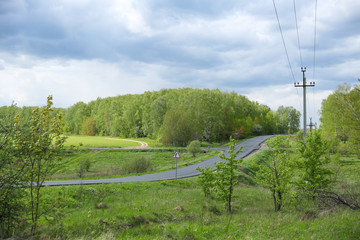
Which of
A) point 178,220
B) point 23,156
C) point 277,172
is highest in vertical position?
point 23,156

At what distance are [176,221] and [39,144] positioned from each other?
7.32 meters

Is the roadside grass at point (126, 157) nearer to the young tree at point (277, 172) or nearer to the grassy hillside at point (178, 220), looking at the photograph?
the grassy hillside at point (178, 220)

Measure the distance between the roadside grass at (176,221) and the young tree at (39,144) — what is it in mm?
1521

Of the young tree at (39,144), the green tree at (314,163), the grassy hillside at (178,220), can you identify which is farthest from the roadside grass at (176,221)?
the green tree at (314,163)

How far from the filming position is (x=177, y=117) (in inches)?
→ 2424

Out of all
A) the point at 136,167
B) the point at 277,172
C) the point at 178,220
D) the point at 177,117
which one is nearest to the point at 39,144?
the point at 178,220

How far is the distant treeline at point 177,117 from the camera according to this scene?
204 ft

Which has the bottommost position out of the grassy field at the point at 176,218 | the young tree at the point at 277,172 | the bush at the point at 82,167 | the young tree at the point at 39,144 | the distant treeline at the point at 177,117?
the bush at the point at 82,167

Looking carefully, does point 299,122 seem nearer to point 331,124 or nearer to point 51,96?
point 331,124

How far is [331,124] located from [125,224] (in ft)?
180

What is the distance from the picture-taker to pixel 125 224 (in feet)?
37.9

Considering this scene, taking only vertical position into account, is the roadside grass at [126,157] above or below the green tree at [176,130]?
below

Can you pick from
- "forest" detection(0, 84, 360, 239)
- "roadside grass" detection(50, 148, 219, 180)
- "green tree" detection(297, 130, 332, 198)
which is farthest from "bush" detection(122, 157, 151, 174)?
"green tree" detection(297, 130, 332, 198)

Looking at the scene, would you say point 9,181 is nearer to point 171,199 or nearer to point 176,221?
point 176,221
